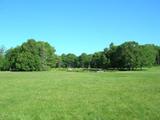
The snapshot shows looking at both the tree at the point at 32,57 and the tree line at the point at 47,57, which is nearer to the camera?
the tree at the point at 32,57

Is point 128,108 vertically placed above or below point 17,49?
below

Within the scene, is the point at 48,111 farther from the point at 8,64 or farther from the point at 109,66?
the point at 109,66

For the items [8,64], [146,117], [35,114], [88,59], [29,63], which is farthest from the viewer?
[88,59]

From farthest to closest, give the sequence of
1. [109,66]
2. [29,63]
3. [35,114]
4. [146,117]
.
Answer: [109,66] → [29,63] → [35,114] → [146,117]

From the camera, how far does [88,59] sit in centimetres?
19188

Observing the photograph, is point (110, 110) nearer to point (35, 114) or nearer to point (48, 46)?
point (35, 114)

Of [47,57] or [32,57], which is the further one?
[47,57]

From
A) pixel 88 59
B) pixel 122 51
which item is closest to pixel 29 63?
pixel 122 51

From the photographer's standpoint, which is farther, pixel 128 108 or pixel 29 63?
pixel 29 63

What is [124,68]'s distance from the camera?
130m

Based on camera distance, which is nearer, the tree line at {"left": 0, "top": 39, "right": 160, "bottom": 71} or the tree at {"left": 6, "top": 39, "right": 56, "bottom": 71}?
the tree at {"left": 6, "top": 39, "right": 56, "bottom": 71}

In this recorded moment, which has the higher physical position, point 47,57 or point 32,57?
point 47,57

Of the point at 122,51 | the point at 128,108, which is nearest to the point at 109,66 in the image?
the point at 122,51

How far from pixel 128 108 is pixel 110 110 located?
99cm
